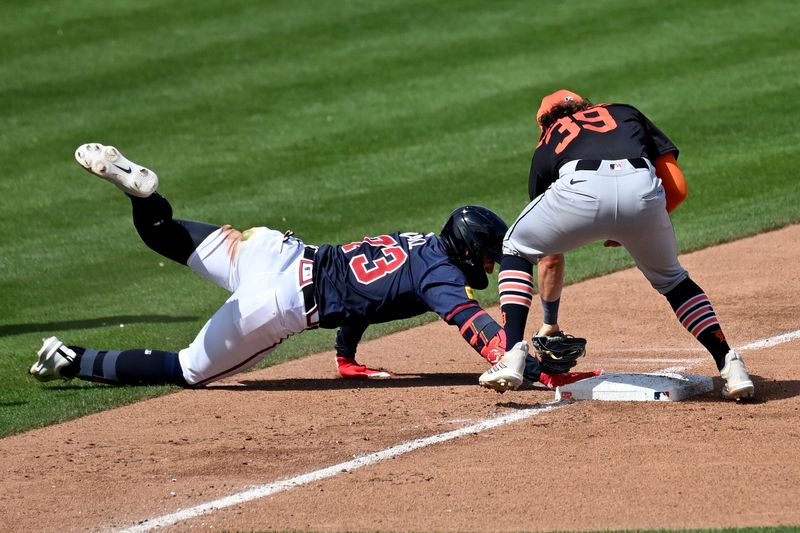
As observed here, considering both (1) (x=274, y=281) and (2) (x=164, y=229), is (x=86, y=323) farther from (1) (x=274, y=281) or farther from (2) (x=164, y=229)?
(1) (x=274, y=281)

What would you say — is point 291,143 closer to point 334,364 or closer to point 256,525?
point 334,364

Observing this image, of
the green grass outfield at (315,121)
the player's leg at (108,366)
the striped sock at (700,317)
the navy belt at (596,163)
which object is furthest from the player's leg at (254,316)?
the striped sock at (700,317)

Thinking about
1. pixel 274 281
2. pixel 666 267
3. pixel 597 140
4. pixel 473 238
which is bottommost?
pixel 274 281

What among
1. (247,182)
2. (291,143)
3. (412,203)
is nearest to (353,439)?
(412,203)

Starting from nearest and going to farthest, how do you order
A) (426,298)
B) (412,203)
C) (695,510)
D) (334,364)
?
(695,510) < (426,298) < (334,364) < (412,203)

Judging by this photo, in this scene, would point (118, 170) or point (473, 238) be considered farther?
point (118, 170)

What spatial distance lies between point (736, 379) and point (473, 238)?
5.14 feet

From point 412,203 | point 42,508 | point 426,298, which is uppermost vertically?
point 412,203

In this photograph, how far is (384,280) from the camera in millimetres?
6742

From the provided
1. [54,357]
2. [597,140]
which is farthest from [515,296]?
[54,357]

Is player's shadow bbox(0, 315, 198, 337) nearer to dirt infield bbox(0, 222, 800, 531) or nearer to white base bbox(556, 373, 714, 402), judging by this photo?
dirt infield bbox(0, 222, 800, 531)

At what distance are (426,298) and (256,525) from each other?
206cm

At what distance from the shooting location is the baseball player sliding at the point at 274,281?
22.0ft

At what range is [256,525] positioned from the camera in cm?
484
